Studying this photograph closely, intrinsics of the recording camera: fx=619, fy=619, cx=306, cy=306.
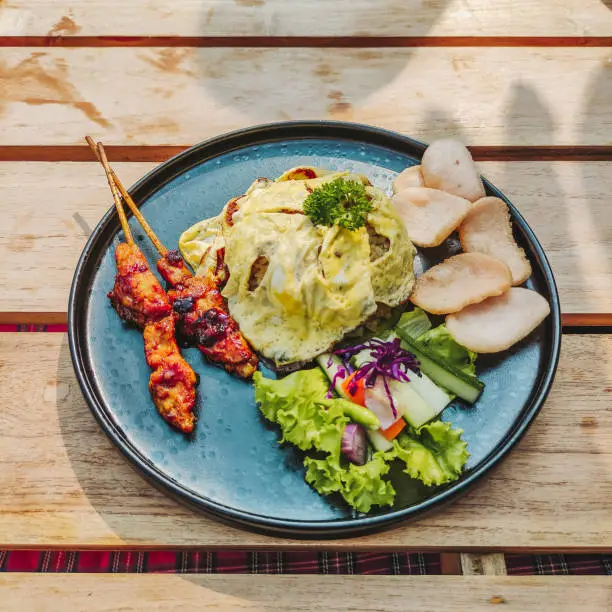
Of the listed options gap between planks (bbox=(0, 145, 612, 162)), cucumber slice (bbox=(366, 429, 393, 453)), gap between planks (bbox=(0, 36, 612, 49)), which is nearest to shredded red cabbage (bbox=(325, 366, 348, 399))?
cucumber slice (bbox=(366, 429, 393, 453))

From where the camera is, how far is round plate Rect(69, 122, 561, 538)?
2496mm

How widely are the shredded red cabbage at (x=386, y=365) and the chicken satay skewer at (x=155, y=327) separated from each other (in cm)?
72

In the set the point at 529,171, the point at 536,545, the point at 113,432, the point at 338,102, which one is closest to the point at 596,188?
the point at 529,171

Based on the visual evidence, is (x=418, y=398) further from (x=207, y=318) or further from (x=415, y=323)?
(x=207, y=318)

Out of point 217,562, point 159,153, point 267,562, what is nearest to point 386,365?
point 267,562

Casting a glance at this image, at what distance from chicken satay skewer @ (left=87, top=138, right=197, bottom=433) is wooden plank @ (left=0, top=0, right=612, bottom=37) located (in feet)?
5.88

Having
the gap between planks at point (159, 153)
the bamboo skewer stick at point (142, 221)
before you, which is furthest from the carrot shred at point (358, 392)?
the gap between planks at point (159, 153)

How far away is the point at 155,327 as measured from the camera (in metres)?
2.81

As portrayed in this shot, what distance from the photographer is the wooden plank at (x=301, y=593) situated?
2.53 m

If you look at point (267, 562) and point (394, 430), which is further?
point (267, 562)

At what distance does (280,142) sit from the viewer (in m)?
3.46

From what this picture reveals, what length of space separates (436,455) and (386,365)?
43 centimetres

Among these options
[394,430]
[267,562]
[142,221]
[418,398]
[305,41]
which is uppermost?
Answer: [305,41]

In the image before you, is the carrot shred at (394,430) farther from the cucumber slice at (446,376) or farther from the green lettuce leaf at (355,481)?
the cucumber slice at (446,376)
